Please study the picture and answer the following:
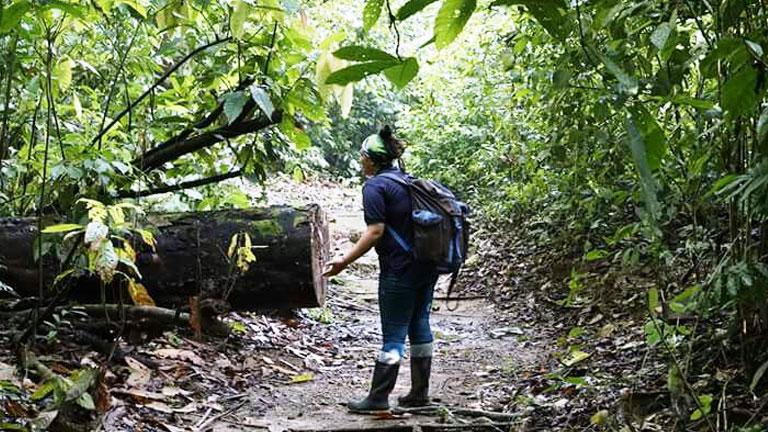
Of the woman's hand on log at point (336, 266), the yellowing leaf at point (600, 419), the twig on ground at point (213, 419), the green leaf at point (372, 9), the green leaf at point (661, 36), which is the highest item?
the green leaf at point (661, 36)

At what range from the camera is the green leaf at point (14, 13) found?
107 inches

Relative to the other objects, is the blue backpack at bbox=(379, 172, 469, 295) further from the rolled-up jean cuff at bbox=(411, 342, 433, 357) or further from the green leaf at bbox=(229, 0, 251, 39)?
the green leaf at bbox=(229, 0, 251, 39)

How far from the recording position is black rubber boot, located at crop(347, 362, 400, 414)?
4.80 m

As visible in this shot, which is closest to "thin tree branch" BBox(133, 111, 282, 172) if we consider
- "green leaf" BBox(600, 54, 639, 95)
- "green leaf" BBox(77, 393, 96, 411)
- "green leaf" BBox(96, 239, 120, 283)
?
"green leaf" BBox(96, 239, 120, 283)

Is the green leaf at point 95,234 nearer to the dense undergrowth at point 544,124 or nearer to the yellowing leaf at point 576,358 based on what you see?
the dense undergrowth at point 544,124

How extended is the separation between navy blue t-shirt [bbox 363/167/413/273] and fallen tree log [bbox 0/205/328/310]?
2.48 ft

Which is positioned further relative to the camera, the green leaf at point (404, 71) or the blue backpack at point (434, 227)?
the blue backpack at point (434, 227)

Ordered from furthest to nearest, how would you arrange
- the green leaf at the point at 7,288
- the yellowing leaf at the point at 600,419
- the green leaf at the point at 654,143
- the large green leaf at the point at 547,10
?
1. the green leaf at the point at 7,288
2. the yellowing leaf at the point at 600,419
3. the green leaf at the point at 654,143
4. the large green leaf at the point at 547,10

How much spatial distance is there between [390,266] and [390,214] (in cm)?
31

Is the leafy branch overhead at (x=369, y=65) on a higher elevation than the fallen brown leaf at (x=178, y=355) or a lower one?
higher

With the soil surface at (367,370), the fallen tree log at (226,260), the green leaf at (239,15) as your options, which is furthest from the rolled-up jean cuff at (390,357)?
the green leaf at (239,15)

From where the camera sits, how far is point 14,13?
2.73 metres

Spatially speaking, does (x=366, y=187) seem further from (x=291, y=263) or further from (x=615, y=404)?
(x=615, y=404)

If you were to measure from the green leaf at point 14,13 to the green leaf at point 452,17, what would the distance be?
1.92 m
